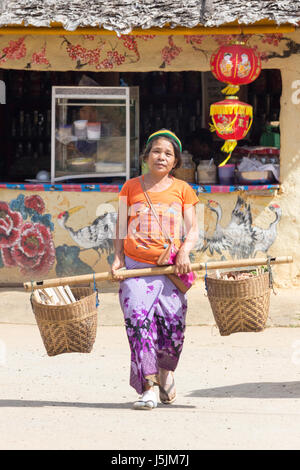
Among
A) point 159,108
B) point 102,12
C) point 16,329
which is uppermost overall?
point 102,12

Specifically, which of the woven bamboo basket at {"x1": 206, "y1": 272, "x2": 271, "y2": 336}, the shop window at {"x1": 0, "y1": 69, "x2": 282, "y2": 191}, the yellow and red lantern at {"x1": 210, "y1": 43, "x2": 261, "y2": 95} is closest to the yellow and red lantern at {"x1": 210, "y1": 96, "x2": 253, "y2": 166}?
the yellow and red lantern at {"x1": 210, "y1": 43, "x2": 261, "y2": 95}

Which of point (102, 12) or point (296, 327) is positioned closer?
point (296, 327)

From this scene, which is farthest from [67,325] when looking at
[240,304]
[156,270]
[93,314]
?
[240,304]

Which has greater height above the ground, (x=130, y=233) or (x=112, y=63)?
(x=112, y=63)

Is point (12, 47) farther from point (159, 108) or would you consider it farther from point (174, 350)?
point (174, 350)

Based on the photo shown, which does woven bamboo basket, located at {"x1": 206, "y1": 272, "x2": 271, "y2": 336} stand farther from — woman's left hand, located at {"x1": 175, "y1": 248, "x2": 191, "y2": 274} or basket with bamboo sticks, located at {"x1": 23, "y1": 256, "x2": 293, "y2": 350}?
woman's left hand, located at {"x1": 175, "y1": 248, "x2": 191, "y2": 274}

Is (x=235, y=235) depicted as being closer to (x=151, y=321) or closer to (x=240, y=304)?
(x=240, y=304)

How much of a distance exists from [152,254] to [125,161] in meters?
4.55

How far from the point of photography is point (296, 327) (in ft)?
26.6

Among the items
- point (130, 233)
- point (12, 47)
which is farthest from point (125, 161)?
point (130, 233)

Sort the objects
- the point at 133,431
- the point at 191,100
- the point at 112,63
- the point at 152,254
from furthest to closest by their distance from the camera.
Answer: the point at 191,100
the point at 112,63
the point at 152,254
the point at 133,431

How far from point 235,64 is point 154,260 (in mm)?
3634

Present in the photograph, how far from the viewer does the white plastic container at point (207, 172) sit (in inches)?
380

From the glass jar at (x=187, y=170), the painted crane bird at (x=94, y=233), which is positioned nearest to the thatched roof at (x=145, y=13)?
the glass jar at (x=187, y=170)
